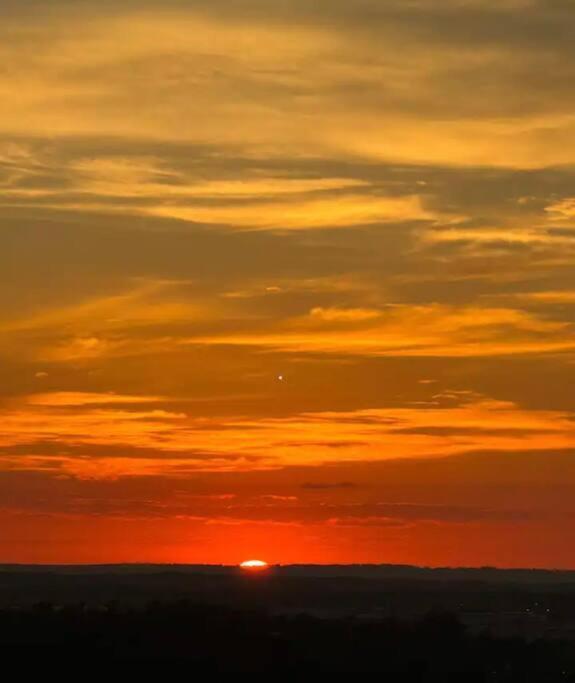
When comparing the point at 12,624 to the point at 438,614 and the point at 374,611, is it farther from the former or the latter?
the point at 374,611

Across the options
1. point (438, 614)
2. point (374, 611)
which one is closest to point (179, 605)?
point (438, 614)

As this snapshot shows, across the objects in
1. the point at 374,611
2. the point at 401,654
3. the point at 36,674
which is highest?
the point at 374,611

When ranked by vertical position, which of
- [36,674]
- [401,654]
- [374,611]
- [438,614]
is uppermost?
[374,611]

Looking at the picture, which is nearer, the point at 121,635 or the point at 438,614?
the point at 121,635

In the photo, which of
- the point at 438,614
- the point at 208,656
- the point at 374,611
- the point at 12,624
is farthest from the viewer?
the point at 374,611

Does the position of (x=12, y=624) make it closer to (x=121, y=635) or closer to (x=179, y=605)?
(x=121, y=635)

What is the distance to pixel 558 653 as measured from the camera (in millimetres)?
102750

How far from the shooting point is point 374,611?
18425 centimetres

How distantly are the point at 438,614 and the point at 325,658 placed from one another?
3431cm

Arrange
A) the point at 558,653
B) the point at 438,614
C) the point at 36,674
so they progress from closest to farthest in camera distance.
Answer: the point at 36,674, the point at 558,653, the point at 438,614

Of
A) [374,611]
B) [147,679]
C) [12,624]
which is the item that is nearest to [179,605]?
[12,624]

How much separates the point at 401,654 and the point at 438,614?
26483 mm

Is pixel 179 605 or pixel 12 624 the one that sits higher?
pixel 179 605

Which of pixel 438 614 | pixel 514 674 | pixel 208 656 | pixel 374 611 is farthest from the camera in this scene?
pixel 374 611
